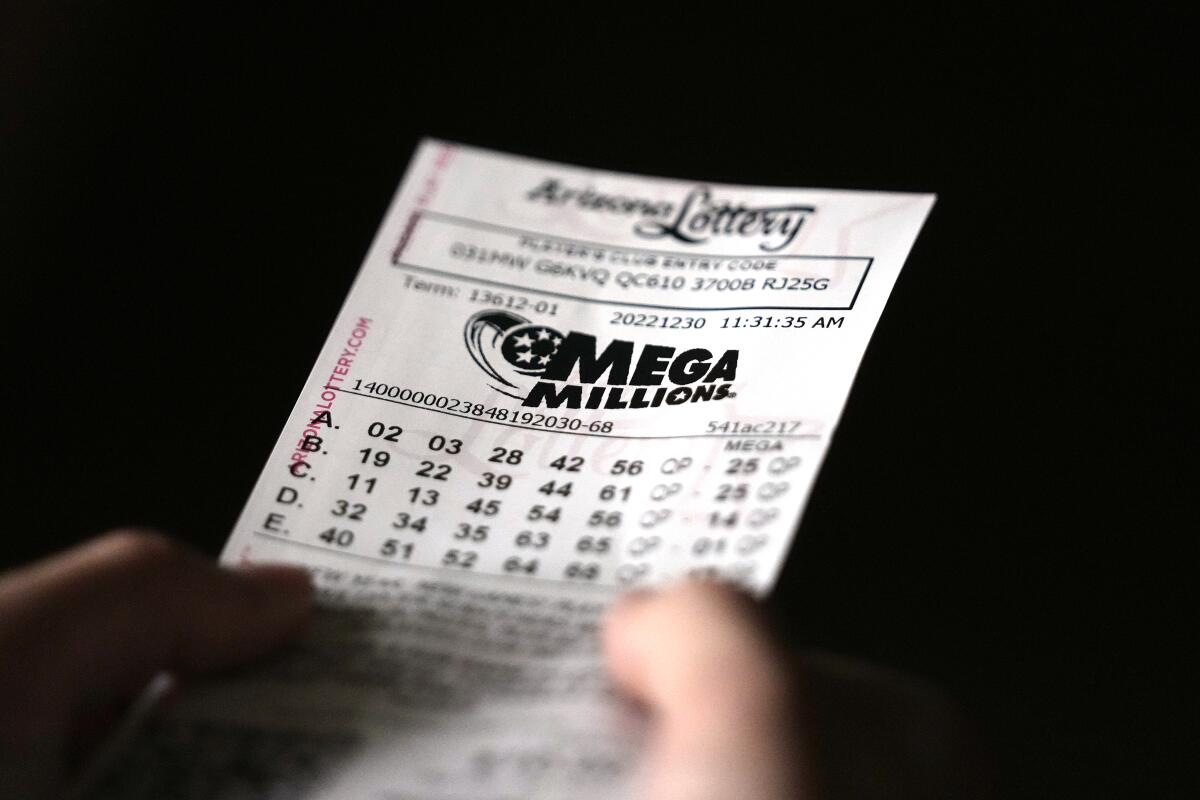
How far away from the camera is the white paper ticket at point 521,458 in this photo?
42 cm

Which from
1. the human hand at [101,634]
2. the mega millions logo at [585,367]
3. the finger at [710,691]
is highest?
the mega millions logo at [585,367]

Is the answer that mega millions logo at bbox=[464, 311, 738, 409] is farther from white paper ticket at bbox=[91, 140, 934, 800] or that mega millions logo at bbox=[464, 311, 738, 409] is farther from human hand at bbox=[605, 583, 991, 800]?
human hand at bbox=[605, 583, 991, 800]

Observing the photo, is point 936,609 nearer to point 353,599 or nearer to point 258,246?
point 353,599

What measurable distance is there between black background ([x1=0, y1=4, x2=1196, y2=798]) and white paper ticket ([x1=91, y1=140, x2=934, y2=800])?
0.03 meters

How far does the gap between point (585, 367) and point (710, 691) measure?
0.66 ft

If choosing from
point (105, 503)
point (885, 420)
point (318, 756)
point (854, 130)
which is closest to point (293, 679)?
point (318, 756)

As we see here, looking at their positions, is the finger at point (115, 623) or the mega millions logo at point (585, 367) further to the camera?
the mega millions logo at point (585, 367)

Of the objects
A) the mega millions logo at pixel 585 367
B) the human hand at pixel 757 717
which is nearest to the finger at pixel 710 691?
the human hand at pixel 757 717

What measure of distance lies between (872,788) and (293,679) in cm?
20

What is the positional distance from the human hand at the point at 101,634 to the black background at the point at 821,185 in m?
0.07

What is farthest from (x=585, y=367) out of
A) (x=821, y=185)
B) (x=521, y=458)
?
(x=821, y=185)

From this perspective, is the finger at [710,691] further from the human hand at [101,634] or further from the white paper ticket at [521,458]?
the human hand at [101,634]

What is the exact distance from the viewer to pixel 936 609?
0.48m

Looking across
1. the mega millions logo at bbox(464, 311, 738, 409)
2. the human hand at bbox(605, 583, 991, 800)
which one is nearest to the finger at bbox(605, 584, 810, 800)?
the human hand at bbox(605, 583, 991, 800)
